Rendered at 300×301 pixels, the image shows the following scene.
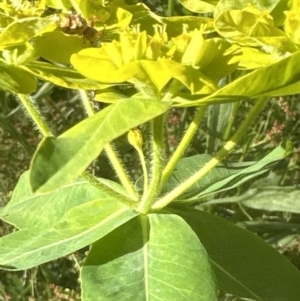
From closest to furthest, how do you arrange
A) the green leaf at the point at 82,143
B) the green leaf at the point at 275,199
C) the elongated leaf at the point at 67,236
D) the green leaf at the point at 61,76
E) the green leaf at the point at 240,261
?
the green leaf at the point at 82,143 < the green leaf at the point at 61,76 < the elongated leaf at the point at 67,236 < the green leaf at the point at 240,261 < the green leaf at the point at 275,199

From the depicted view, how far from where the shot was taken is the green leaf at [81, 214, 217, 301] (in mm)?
972

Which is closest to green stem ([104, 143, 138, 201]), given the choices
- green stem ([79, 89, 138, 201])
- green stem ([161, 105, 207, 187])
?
green stem ([79, 89, 138, 201])

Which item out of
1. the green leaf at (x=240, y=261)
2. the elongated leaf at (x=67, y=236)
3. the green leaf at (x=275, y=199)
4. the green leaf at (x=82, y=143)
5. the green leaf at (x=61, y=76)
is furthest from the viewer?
the green leaf at (x=275, y=199)

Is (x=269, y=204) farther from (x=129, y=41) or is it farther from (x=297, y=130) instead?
(x=129, y=41)

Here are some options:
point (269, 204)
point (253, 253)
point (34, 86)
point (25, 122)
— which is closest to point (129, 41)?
point (34, 86)

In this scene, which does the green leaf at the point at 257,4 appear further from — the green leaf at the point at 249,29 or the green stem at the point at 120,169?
the green stem at the point at 120,169

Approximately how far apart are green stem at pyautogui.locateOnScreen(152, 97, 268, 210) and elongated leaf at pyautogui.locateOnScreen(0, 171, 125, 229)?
13cm

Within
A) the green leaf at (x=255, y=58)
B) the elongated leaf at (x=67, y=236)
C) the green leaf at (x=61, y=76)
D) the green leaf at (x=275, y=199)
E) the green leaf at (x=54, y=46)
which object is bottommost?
the green leaf at (x=275, y=199)

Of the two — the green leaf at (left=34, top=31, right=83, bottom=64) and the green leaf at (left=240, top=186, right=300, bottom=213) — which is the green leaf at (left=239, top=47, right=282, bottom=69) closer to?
the green leaf at (left=34, top=31, right=83, bottom=64)

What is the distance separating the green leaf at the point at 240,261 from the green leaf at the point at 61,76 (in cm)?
31

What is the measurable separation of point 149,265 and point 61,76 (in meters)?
0.28

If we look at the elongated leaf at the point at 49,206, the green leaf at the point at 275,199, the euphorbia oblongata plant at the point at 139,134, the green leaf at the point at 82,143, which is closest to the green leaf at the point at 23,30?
the euphorbia oblongata plant at the point at 139,134

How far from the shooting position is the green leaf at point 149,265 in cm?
97

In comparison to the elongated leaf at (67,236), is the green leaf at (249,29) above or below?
above
